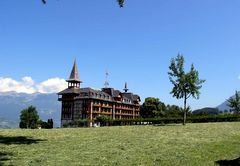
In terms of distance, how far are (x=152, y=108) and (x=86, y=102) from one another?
3110 centimetres

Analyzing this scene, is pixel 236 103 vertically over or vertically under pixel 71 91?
under

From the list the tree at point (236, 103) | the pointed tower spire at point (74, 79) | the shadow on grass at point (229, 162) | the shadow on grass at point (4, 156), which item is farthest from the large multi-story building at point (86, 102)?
the shadow on grass at point (229, 162)

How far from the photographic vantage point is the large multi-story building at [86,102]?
158 m

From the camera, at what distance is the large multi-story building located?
15838 centimetres

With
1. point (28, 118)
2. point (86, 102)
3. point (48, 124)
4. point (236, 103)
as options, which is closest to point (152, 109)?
point (86, 102)

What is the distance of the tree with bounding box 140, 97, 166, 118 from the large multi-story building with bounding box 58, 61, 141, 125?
63.9ft

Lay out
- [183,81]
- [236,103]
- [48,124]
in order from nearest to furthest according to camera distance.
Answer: [183,81] → [236,103] → [48,124]

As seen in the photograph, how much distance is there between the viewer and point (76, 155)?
70.7 ft

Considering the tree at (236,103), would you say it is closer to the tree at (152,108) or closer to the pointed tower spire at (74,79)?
the tree at (152,108)

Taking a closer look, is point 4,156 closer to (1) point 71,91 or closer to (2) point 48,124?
(2) point 48,124

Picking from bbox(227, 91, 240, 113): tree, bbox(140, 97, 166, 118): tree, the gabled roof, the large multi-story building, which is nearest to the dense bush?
the large multi-story building

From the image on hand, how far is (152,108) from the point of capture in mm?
160000

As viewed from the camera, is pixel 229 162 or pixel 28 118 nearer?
pixel 229 162

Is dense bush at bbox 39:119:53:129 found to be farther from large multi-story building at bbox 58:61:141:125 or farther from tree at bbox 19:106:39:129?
large multi-story building at bbox 58:61:141:125
